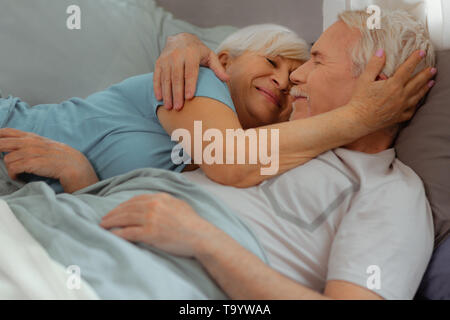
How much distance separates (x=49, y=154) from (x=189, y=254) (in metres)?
0.45

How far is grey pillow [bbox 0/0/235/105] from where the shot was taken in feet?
4.08

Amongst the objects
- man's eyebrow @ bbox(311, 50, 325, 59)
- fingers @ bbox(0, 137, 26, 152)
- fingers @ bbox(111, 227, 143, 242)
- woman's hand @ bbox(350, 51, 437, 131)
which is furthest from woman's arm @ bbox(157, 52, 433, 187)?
fingers @ bbox(0, 137, 26, 152)

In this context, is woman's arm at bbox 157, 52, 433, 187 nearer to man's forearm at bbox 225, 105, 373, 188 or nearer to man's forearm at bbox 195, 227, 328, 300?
man's forearm at bbox 225, 105, 373, 188

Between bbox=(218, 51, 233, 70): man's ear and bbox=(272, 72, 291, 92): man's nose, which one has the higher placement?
bbox=(218, 51, 233, 70): man's ear

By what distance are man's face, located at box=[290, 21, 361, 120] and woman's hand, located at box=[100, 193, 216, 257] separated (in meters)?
0.39

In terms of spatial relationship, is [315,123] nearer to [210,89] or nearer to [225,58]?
[210,89]

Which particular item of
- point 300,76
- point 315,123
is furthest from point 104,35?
point 315,123

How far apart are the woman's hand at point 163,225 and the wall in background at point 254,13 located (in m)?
0.77

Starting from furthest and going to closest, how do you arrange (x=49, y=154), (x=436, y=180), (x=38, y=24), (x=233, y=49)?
1. (x=38, y=24)
2. (x=233, y=49)
3. (x=49, y=154)
4. (x=436, y=180)

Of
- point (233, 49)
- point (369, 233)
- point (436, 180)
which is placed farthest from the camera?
point (233, 49)

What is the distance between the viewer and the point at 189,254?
2.04ft
